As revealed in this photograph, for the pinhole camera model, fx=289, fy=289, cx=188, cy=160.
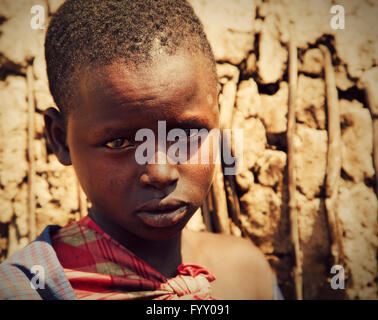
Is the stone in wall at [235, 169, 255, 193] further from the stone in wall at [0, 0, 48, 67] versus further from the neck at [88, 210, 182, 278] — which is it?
the stone in wall at [0, 0, 48, 67]

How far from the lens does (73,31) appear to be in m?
0.87

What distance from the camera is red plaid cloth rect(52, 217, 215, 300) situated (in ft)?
2.93

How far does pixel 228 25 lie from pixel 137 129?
1.04 m

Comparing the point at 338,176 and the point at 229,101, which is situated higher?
the point at 229,101

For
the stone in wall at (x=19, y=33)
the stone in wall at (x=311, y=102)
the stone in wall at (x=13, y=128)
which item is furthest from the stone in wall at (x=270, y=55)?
the stone in wall at (x=13, y=128)

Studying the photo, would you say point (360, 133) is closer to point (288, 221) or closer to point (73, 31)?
point (288, 221)

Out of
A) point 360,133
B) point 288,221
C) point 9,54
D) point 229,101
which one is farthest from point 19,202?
point 360,133

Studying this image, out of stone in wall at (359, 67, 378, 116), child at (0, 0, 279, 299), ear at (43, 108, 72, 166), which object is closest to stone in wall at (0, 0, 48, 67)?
child at (0, 0, 279, 299)

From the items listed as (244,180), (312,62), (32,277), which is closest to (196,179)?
(32,277)

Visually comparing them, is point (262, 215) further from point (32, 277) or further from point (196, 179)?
point (32, 277)

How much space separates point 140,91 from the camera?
0.76m

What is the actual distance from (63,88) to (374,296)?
1749 mm

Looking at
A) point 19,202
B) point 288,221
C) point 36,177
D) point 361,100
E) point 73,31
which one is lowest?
point 288,221

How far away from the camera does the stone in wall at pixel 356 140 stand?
1.49m
